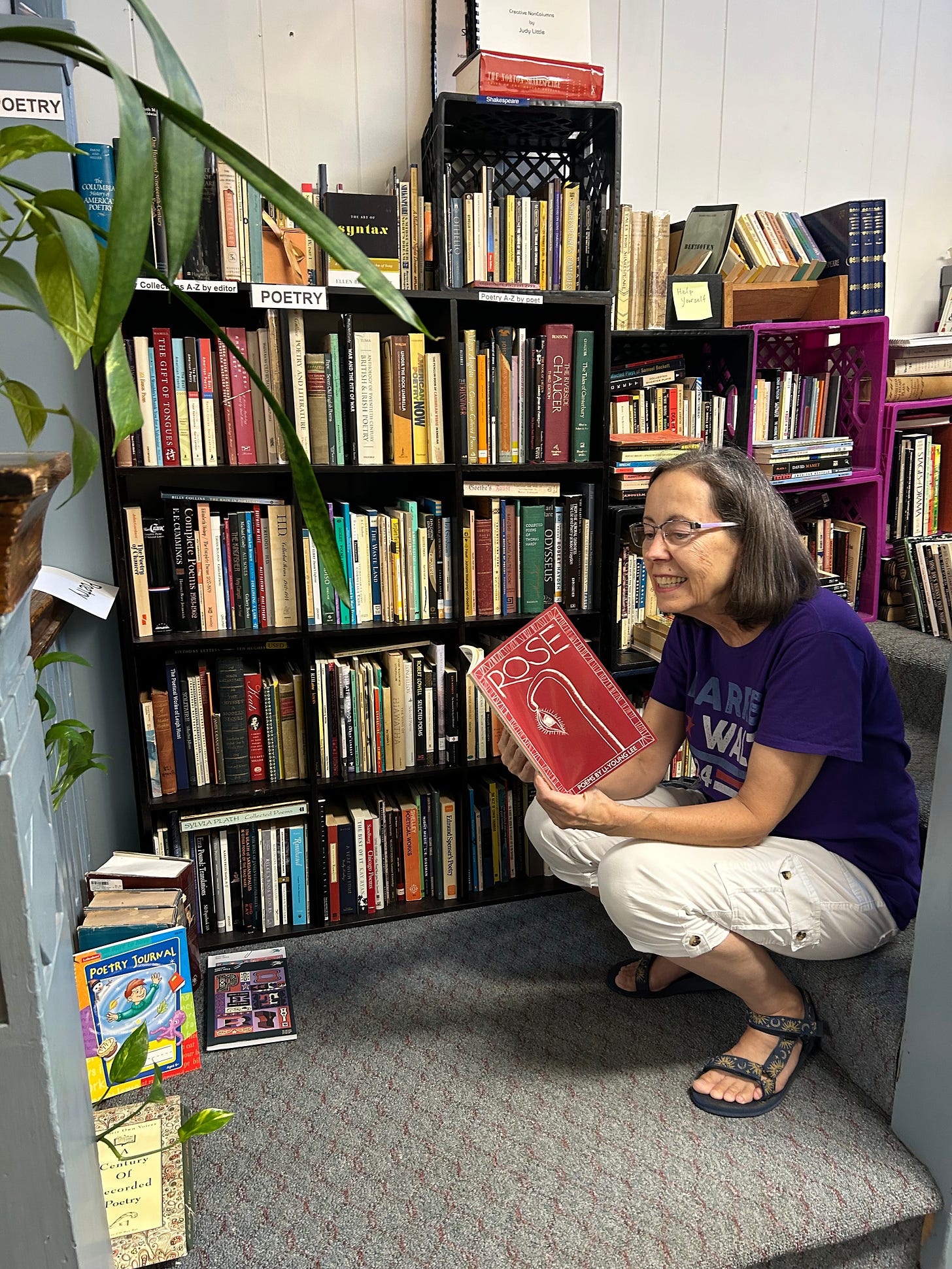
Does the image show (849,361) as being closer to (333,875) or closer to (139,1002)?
(333,875)

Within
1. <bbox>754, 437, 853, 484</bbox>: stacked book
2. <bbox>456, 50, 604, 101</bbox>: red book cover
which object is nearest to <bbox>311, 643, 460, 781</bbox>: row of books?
<bbox>754, 437, 853, 484</bbox>: stacked book

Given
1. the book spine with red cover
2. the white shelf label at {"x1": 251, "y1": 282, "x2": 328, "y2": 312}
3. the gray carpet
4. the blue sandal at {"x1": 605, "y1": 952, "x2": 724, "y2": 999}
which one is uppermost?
the book spine with red cover

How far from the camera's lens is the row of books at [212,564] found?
207 centimetres

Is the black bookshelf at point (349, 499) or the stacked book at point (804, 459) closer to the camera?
the black bookshelf at point (349, 499)

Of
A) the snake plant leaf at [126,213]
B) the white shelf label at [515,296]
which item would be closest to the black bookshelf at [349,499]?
the white shelf label at [515,296]

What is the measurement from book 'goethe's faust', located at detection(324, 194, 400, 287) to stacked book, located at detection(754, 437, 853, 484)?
112 centimetres

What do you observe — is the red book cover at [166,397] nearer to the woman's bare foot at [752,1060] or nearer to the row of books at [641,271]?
the row of books at [641,271]

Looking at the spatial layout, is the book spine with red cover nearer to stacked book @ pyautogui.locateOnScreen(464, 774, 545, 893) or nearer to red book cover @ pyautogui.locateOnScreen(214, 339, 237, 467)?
red book cover @ pyautogui.locateOnScreen(214, 339, 237, 467)

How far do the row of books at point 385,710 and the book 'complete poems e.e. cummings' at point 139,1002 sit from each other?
2.00ft

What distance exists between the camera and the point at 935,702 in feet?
7.62

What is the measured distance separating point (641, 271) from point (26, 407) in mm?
2049

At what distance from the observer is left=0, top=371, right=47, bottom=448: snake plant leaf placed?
64cm

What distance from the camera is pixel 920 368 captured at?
276 cm

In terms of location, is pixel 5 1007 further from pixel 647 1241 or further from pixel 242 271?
pixel 242 271
